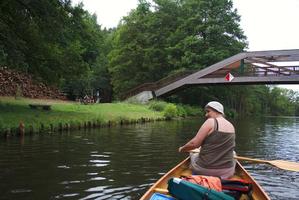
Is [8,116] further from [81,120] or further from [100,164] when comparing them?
[100,164]

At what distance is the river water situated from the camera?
9.15 metres

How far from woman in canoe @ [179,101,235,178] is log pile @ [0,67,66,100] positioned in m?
23.7

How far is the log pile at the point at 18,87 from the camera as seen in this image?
32.6 m

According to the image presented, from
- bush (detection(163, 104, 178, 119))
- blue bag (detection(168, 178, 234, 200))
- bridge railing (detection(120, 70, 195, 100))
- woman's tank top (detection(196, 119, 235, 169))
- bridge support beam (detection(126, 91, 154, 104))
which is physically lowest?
blue bag (detection(168, 178, 234, 200))

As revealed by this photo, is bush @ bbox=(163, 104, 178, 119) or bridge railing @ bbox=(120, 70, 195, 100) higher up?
bridge railing @ bbox=(120, 70, 195, 100)

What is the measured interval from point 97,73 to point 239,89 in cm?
2015

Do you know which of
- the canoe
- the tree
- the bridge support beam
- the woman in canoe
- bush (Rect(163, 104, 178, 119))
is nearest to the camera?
the canoe

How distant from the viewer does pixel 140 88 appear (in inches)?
1849

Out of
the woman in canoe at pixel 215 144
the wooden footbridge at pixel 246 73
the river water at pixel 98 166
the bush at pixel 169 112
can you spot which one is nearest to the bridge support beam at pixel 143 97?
the wooden footbridge at pixel 246 73

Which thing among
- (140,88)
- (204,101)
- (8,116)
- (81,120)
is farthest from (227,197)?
(204,101)

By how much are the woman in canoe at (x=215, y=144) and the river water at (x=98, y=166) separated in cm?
202

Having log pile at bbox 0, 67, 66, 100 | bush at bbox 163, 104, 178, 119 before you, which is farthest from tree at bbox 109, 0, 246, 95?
log pile at bbox 0, 67, 66, 100

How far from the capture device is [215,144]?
23.7 feet

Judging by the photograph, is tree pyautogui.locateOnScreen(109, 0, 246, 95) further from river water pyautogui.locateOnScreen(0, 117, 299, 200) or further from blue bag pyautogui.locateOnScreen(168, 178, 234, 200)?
blue bag pyautogui.locateOnScreen(168, 178, 234, 200)
